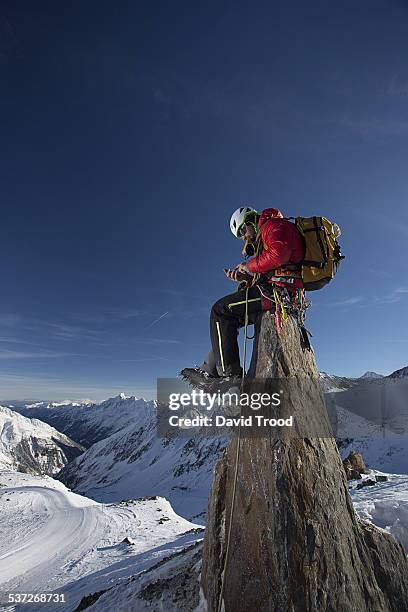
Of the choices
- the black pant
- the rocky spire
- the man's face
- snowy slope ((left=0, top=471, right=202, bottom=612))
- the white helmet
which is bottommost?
snowy slope ((left=0, top=471, right=202, bottom=612))

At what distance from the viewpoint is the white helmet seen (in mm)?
7852

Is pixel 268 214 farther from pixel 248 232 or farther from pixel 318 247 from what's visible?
pixel 318 247

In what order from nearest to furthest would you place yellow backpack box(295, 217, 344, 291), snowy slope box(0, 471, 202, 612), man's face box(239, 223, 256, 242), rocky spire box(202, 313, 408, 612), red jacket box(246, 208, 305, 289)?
1. rocky spire box(202, 313, 408, 612)
2. red jacket box(246, 208, 305, 289)
3. yellow backpack box(295, 217, 344, 291)
4. man's face box(239, 223, 256, 242)
5. snowy slope box(0, 471, 202, 612)

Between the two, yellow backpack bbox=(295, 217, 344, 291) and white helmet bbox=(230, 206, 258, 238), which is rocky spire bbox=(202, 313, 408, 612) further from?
white helmet bbox=(230, 206, 258, 238)

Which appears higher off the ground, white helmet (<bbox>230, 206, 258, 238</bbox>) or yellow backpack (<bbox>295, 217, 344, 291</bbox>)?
white helmet (<bbox>230, 206, 258, 238</bbox>)

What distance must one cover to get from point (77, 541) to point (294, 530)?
26169 millimetres

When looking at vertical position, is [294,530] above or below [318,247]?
below

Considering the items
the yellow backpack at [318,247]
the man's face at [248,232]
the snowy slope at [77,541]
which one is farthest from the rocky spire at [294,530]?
the snowy slope at [77,541]

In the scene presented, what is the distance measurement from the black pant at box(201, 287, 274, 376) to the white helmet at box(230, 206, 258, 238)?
5.16ft

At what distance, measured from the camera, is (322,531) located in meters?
6.92

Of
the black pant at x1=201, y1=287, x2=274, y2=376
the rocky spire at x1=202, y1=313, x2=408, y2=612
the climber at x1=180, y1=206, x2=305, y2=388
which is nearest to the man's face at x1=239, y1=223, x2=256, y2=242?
the climber at x1=180, y1=206, x2=305, y2=388

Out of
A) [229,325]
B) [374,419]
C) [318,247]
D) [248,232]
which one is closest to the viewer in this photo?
[318,247]

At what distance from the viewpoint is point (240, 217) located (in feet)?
25.9

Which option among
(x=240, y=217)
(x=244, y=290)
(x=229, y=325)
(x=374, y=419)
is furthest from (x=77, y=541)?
(x=374, y=419)
